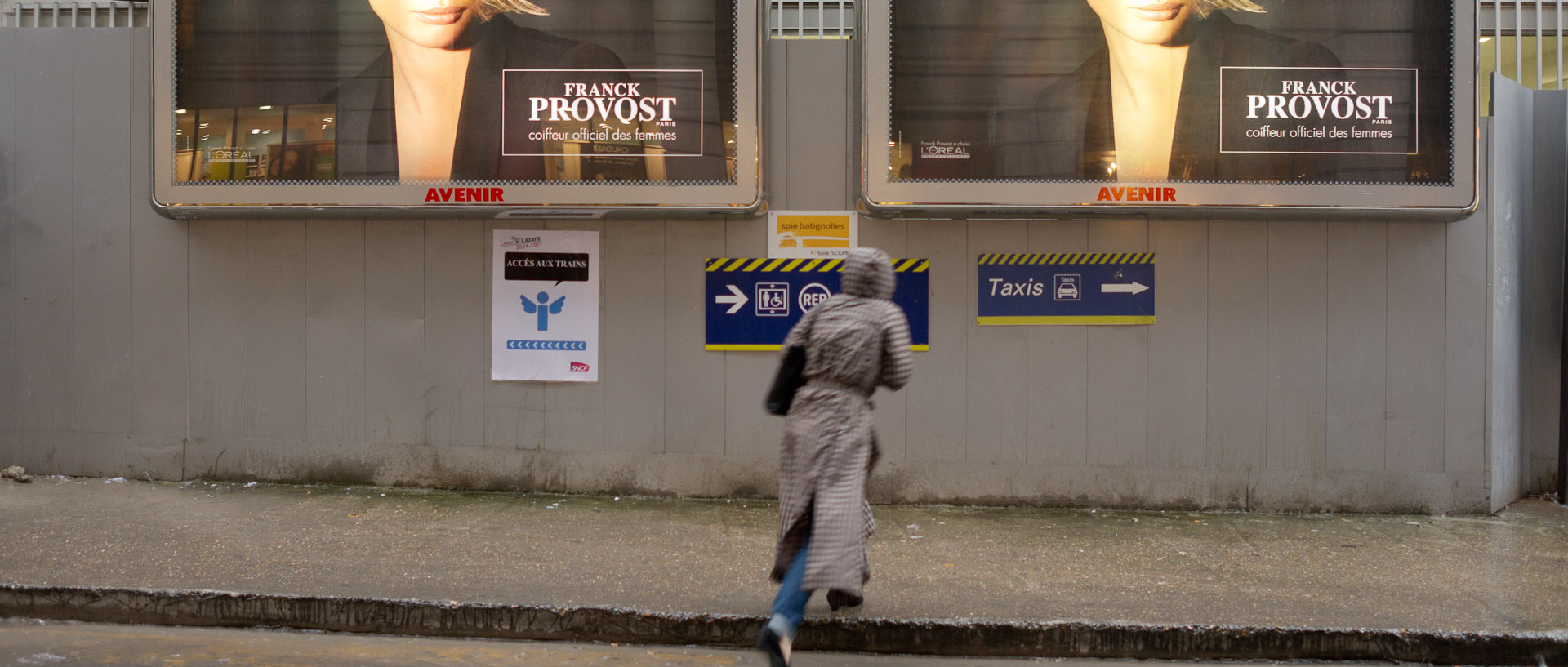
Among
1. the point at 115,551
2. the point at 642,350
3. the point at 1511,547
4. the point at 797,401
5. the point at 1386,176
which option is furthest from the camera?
the point at 642,350

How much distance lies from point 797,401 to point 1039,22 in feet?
11.4

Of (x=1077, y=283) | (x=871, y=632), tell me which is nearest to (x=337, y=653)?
(x=871, y=632)

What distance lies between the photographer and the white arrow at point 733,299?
22.7ft

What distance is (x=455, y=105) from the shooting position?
6.66 m

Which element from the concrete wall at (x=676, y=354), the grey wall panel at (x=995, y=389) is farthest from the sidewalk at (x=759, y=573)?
the grey wall panel at (x=995, y=389)

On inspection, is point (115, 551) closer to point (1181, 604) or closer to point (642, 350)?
point (642, 350)

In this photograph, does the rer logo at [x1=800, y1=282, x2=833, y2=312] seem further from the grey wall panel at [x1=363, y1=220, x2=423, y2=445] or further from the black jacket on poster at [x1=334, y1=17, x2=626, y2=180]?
the grey wall panel at [x1=363, y1=220, x2=423, y2=445]

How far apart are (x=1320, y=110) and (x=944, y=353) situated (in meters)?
2.70

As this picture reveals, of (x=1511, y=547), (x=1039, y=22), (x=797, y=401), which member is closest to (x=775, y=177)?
(x=1039, y=22)

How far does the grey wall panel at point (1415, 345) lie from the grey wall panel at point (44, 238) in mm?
8705

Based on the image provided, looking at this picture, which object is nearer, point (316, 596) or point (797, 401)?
point (797, 401)

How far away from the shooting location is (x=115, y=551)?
5512mm

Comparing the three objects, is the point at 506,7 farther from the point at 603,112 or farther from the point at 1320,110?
the point at 1320,110

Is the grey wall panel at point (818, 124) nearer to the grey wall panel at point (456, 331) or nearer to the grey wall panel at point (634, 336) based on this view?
the grey wall panel at point (634, 336)
